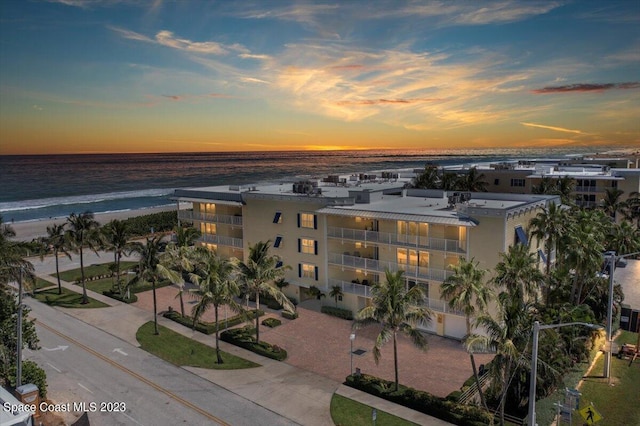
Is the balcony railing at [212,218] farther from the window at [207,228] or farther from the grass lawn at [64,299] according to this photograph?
the grass lawn at [64,299]

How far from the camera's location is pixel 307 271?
45812 mm

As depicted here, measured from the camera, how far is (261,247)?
36.1 meters

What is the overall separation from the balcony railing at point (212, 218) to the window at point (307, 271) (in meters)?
10.1

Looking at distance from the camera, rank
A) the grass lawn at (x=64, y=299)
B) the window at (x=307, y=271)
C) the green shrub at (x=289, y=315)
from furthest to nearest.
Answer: the grass lawn at (x=64, y=299) → the window at (x=307, y=271) → the green shrub at (x=289, y=315)

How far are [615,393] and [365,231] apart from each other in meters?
21.0

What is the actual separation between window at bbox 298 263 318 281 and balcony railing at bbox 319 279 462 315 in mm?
1561

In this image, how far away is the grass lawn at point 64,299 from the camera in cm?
4578

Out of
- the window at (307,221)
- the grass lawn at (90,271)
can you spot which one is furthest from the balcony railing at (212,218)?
the grass lawn at (90,271)

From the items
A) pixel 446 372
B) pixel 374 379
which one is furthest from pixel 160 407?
pixel 446 372

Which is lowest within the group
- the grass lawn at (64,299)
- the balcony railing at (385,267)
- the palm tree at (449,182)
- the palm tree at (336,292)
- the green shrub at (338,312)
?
the green shrub at (338,312)

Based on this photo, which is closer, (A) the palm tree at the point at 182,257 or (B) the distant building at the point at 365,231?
(B) the distant building at the point at 365,231

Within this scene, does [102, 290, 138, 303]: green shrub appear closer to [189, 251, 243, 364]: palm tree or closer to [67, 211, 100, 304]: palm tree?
[67, 211, 100, 304]: palm tree

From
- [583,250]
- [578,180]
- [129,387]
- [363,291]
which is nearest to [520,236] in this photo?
[583,250]

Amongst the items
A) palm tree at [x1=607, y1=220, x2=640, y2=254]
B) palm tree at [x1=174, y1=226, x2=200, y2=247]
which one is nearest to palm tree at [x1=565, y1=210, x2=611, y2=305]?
palm tree at [x1=607, y1=220, x2=640, y2=254]
